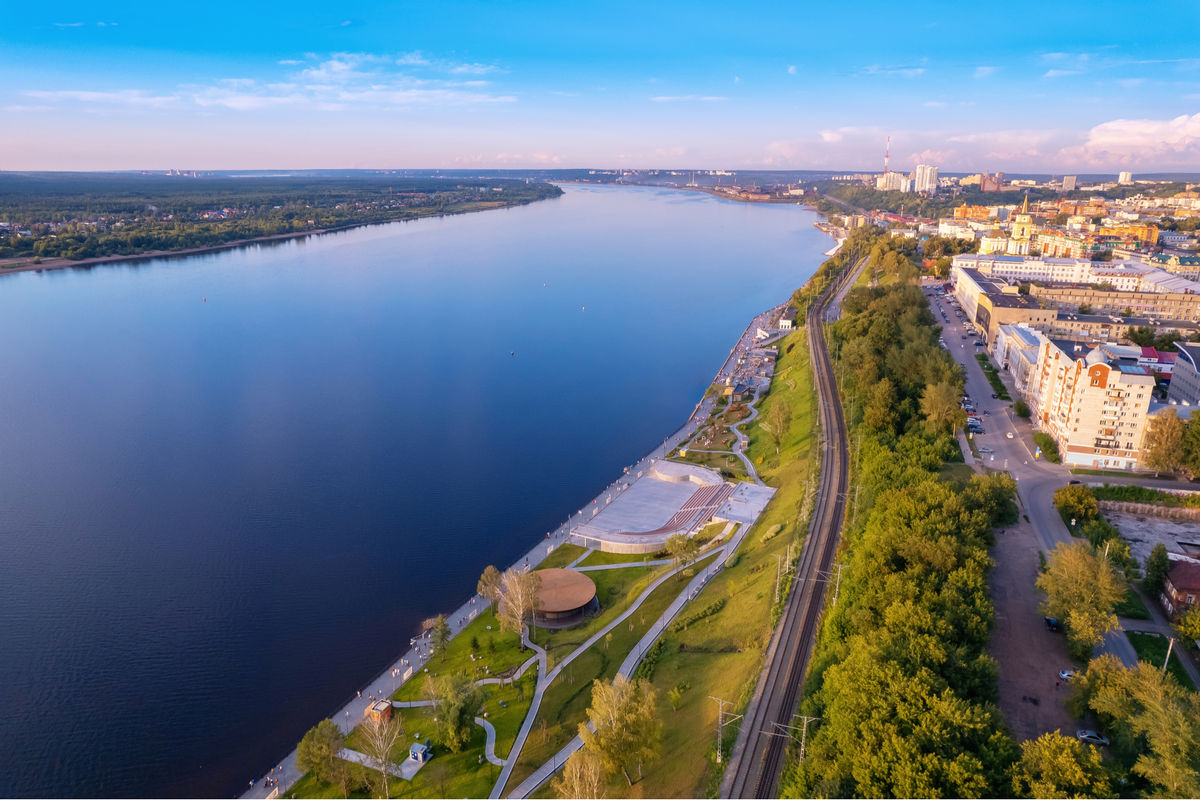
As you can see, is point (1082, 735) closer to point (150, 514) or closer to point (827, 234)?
point (150, 514)

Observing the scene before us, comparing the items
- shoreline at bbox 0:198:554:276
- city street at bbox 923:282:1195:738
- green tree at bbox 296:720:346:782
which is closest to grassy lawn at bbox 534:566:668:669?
green tree at bbox 296:720:346:782

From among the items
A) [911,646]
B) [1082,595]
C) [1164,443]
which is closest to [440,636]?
[911,646]

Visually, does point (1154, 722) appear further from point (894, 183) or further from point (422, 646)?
point (894, 183)

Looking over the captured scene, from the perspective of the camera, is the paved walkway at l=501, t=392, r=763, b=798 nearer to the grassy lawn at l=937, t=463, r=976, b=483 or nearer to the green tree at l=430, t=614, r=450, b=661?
the green tree at l=430, t=614, r=450, b=661

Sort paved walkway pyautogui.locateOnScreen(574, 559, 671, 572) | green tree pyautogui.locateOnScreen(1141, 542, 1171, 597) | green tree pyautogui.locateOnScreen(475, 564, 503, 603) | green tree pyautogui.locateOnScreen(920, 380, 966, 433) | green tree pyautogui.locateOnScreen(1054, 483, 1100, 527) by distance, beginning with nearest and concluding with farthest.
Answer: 1. green tree pyautogui.locateOnScreen(1141, 542, 1171, 597)
2. green tree pyautogui.locateOnScreen(475, 564, 503, 603)
3. green tree pyautogui.locateOnScreen(1054, 483, 1100, 527)
4. paved walkway pyautogui.locateOnScreen(574, 559, 671, 572)
5. green tree pyautogui.locateOnScreen(920, 380, 966, 433)

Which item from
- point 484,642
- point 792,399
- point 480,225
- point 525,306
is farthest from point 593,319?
point 480,225

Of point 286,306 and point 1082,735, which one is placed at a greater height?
point 286,306

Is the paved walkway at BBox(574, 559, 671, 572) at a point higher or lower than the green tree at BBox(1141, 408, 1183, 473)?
lower
